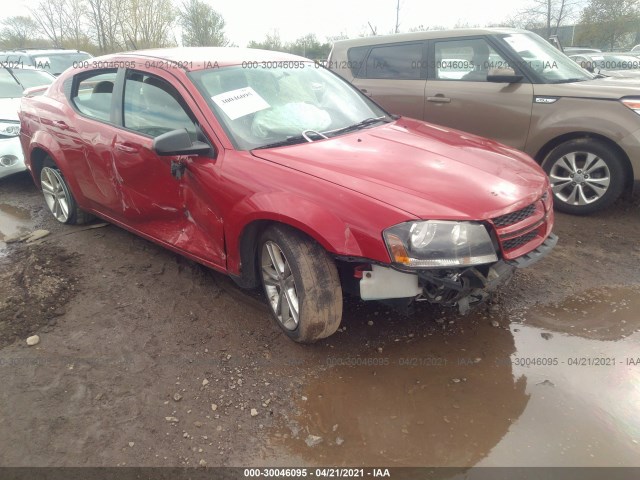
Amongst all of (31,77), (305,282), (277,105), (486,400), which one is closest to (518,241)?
(486,400)

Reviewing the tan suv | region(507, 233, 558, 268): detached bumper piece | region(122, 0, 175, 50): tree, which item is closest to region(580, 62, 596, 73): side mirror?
the tan suv

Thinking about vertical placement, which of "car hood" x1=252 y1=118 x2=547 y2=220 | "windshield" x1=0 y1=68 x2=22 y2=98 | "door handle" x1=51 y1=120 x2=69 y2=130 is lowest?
"car hood" x1=252 y1=118 x2=547 y2=220

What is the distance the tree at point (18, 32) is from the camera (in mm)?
Answer: 29172

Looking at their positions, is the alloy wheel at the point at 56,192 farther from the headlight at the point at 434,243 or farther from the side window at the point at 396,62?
the side window at the point at 396,62

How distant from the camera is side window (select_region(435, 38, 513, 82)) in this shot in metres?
5.21

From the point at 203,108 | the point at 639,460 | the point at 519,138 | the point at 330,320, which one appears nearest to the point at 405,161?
the point at 330,320

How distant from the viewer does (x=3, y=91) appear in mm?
7238

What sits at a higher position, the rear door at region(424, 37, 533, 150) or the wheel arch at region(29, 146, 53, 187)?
the rear door at region(424, 37, 533, 150)

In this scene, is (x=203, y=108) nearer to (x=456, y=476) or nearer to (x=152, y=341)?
(x=152, y=341)

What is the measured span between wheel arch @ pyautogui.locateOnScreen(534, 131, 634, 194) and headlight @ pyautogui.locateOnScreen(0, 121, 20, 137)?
20.0 ft

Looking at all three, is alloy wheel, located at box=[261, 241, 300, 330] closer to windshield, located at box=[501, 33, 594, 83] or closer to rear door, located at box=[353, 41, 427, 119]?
rear door, located at box=[353, 41, 427, 119]

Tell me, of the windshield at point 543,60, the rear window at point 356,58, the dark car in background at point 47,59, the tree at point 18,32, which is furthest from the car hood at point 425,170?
the tree at point 18,32

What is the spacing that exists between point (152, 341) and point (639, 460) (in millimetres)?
2622

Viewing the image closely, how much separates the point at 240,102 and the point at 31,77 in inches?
263
